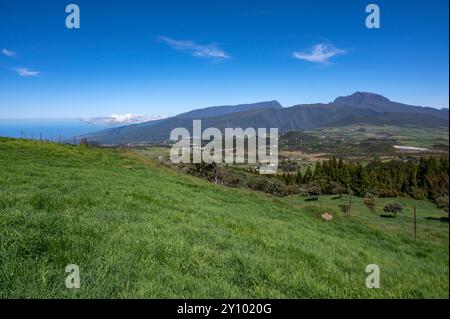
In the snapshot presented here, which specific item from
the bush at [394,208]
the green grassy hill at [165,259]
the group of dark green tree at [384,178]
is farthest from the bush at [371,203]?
the green grassy hill at [165,259]

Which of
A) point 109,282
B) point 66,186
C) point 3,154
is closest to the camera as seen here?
point 109,282

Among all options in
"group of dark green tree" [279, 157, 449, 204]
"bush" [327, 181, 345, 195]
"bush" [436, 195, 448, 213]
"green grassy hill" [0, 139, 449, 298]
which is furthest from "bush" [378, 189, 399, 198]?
"bush" [327, 181, 345, 195]

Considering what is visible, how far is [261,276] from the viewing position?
287 inches

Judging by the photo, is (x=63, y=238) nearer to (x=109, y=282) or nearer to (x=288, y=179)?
(x=109, y=282)

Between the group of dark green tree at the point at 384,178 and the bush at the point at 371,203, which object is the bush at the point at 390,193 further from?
the bush at the point at 371,203

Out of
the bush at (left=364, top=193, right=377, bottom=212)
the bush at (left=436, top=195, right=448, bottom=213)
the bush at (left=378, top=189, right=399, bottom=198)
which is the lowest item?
the bush at (left=364, top=193, right=377, bottom=212)

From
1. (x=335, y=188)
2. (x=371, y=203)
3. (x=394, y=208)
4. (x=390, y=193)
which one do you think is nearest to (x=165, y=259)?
(x=390, y=193)

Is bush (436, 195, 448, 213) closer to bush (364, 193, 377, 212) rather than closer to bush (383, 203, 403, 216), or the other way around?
bush (383, 203, 403, 216)

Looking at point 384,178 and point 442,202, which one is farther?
point 384,178

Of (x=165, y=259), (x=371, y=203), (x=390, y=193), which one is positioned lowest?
(x=371, y=203)

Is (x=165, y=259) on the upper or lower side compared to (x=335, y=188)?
upper

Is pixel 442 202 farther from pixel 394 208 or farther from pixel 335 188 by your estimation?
pixel 335 188
